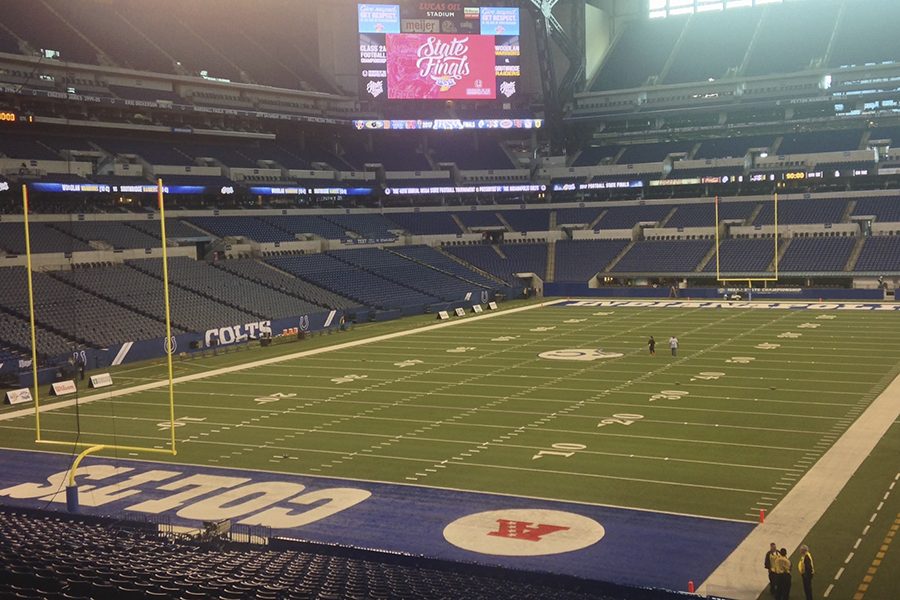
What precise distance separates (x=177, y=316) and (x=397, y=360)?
11.5 meters

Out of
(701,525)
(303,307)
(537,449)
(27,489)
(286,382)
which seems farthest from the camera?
(303,307)

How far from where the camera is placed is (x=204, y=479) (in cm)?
1897

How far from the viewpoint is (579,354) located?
1345 inches

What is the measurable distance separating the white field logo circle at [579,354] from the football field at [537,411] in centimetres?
11

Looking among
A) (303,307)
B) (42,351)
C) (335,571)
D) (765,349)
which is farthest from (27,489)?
(303,307)

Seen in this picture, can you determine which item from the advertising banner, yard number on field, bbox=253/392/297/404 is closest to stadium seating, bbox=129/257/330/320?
the advertising banner

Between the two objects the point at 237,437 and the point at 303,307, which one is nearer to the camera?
the point at 237,437

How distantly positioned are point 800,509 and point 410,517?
673 centimetres

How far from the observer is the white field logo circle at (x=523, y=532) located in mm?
14445

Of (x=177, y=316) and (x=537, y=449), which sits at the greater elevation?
(x=177, y=316)

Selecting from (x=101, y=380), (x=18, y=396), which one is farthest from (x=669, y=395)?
(x=18, y=396)

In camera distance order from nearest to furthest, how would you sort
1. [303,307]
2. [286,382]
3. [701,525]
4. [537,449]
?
[701,525], [537,449], [286,382], [303,307]

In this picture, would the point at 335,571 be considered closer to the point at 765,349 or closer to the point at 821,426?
the point at 821,426

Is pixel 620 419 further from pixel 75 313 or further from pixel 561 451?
pixel 75 313
